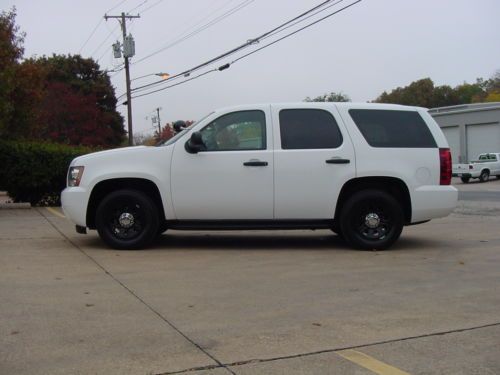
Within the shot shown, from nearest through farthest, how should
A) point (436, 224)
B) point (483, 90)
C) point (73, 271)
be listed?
1. point (73, 271)
2. point (436, 224)
3. point (483, 90)

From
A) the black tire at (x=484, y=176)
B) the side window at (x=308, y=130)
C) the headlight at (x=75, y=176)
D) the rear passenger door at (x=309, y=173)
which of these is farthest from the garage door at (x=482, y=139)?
the headlight at (x=75, y=176)

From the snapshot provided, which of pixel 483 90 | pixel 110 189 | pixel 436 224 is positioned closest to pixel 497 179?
pixel 436 224

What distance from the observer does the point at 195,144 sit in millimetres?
7859

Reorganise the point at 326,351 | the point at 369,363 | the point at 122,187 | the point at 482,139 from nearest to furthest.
→ the point at 369,363 → the point at 326,351 → the point at 122,187 → the point at 482,139

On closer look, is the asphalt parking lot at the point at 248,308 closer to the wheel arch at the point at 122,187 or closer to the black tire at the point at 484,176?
the wheel arch at the point at 122,187

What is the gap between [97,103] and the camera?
50250 millimetres

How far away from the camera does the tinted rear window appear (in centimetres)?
813

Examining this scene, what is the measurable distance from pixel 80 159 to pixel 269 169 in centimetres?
261

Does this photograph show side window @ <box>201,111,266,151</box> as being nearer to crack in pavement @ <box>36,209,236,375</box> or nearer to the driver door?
the driver door

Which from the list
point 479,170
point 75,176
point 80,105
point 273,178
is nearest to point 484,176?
point 479,170

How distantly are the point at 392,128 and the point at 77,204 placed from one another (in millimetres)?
4469

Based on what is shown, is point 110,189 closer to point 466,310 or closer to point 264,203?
point 264,203

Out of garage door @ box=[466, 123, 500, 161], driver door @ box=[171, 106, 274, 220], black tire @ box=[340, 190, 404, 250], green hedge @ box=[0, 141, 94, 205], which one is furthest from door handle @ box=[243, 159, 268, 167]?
garage door @ box=[466, 123, 500, 161]

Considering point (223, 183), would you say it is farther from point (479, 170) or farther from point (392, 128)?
point (479, 170)
